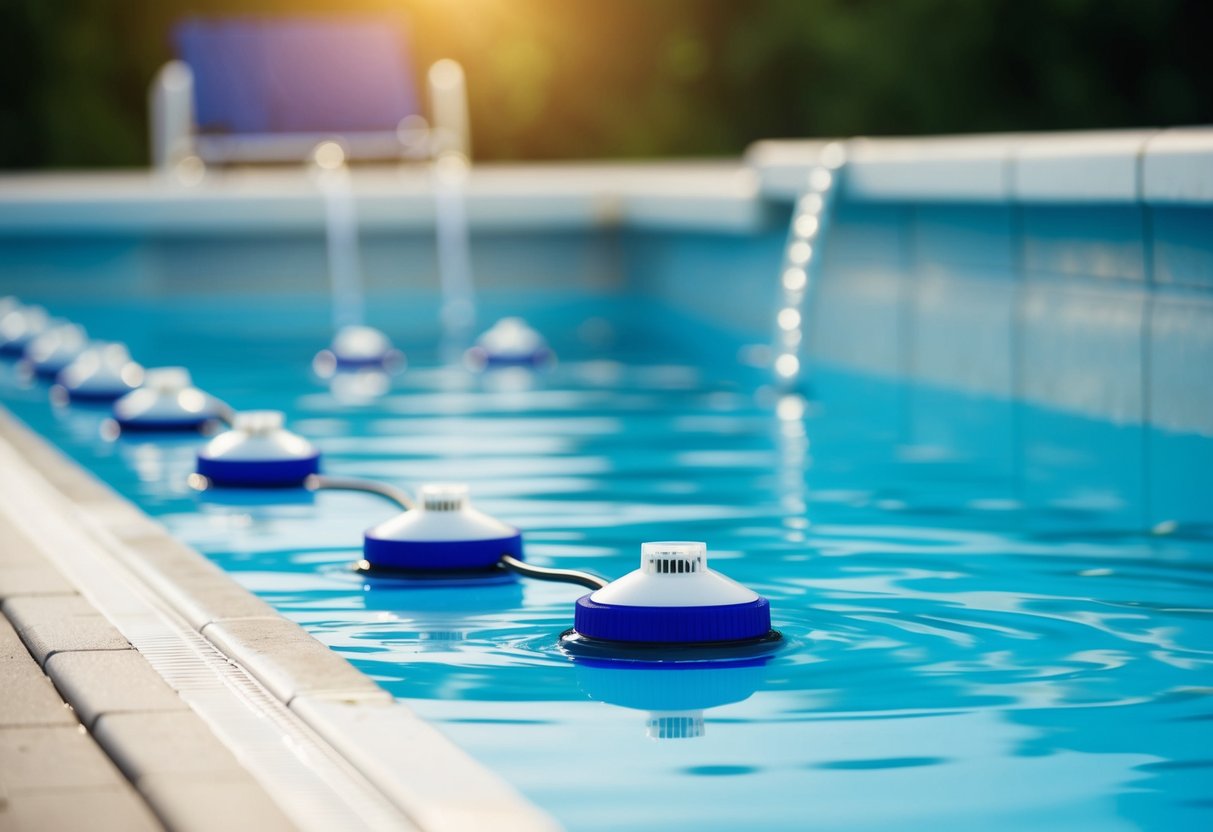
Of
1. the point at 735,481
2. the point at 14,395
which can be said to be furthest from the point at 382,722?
the point at 14,395

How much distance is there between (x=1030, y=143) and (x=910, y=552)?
94.7 inches

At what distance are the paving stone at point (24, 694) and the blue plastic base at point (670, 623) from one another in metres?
0.82

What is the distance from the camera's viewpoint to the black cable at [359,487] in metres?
4.54

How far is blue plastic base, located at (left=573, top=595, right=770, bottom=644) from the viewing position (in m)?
3.01

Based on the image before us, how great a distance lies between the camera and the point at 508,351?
8375 millimetres

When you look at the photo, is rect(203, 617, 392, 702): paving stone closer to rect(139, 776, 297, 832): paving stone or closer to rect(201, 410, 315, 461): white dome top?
rect(139, 776, 297, 832): paving stone

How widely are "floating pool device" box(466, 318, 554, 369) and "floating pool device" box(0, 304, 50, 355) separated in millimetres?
2058

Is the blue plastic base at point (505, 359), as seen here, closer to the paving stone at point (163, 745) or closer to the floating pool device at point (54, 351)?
the floating pool device at point (54, 351)

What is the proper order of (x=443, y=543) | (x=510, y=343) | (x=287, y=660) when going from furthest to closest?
(x=510, y=343) → (x=443, y=543) → (x=287, y=660)

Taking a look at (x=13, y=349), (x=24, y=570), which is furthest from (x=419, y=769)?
(x=13, y=349)

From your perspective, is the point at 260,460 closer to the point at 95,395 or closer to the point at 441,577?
the point at 441,577

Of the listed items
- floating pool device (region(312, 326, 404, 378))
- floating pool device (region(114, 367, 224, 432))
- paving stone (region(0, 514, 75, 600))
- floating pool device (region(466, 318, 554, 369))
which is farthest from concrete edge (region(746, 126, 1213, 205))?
paving stone (region(0, 514, 75, 600))

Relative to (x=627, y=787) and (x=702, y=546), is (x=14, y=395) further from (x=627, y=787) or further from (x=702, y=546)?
(x=627, y=787)

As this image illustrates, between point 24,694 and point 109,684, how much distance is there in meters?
0.10
